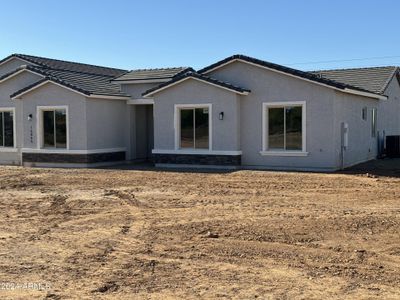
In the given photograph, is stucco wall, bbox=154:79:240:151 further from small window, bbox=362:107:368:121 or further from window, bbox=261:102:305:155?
small window, bbox=362:107:368:121

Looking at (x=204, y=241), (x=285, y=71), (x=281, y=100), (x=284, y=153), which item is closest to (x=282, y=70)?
(x=285, y=71)

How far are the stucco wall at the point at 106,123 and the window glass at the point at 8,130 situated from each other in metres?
4.49

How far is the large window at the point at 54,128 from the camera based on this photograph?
23.1m

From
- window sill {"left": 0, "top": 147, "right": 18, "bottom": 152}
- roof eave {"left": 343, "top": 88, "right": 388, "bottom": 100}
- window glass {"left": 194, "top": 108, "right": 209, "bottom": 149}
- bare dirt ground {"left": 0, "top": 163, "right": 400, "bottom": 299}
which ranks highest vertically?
roof eave {"left": 343, "top": 88, "right": 388, "bottom": 100}

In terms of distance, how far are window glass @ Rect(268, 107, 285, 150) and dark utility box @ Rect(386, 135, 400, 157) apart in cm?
823

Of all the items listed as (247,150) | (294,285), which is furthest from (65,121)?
(294,285)

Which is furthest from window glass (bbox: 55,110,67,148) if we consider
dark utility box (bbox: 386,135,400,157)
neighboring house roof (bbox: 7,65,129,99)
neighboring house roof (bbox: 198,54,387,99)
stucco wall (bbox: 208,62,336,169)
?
dark utility box (bbox: 386,135,400,157)

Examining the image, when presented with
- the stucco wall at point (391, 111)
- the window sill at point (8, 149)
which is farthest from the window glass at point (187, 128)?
the stucco wall at point (391, 111)

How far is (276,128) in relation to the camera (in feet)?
66.1

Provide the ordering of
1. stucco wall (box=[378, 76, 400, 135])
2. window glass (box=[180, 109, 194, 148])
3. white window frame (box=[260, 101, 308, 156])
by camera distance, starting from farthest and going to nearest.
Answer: stucco wall (box=[378, 76, 400, 135])
window glass (box=[180, 109, 194, 148])
white window frame (box=[260, 101, 308, 156])

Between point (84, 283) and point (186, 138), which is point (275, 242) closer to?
point (84, 283)

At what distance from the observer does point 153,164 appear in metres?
23.1

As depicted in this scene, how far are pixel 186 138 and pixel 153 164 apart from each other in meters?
2.38

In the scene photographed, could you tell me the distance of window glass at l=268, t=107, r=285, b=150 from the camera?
2005 cm
